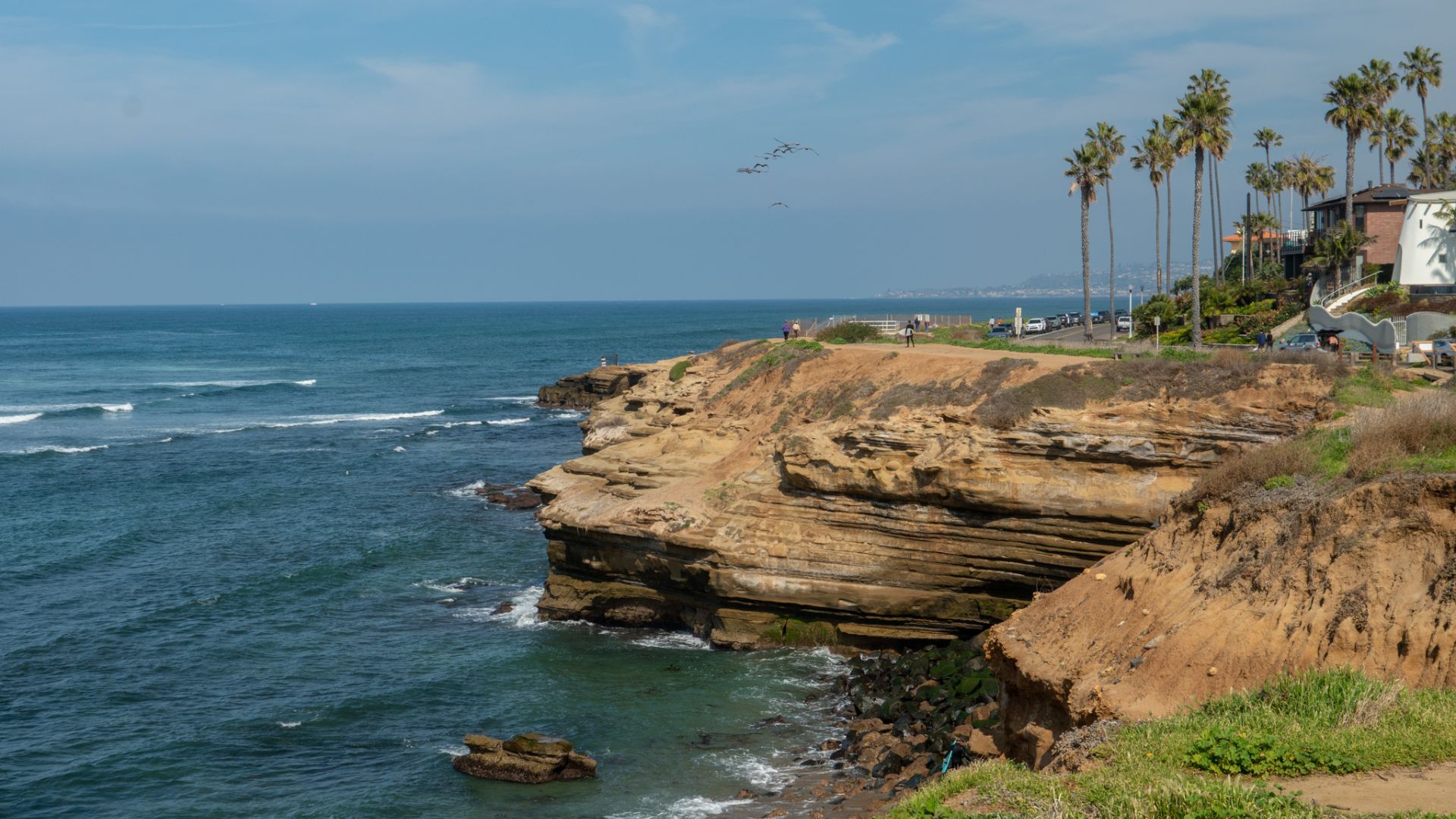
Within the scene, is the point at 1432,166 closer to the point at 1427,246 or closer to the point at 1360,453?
the point at 1427,246

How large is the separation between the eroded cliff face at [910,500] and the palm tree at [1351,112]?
3736 cm

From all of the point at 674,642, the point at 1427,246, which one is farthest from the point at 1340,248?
the point at 674,642

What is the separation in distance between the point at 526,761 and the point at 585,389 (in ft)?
200

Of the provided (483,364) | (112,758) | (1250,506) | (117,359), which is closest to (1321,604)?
(1250,506)

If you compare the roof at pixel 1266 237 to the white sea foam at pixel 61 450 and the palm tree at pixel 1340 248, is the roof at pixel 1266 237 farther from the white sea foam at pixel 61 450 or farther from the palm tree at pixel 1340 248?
the white sea foam at pixel 61 450

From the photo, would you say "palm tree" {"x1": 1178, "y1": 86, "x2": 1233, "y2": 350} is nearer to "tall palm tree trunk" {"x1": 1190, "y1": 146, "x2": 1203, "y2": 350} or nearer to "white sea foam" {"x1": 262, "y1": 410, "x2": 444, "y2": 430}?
"tall palm tree trunk" {"x1": 1190, "y1": 146, "x2": 1203, "y2": 350}

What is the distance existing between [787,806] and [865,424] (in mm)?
9539

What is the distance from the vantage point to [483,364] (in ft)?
396

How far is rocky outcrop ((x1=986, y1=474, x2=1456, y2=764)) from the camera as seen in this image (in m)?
13.6

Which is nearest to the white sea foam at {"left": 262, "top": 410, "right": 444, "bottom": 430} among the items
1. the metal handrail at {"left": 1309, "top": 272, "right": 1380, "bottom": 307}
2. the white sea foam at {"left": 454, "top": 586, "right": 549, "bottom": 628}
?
the white sea foam at {"left": 454, "top": 586, "right": 549, "bottom": 628}

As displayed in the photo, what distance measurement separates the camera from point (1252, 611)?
48.6 feet

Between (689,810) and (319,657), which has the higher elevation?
(319,657)

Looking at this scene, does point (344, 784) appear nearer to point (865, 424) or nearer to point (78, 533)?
point (865, 424)

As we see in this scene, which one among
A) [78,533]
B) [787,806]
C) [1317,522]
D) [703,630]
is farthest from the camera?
[78,533]
